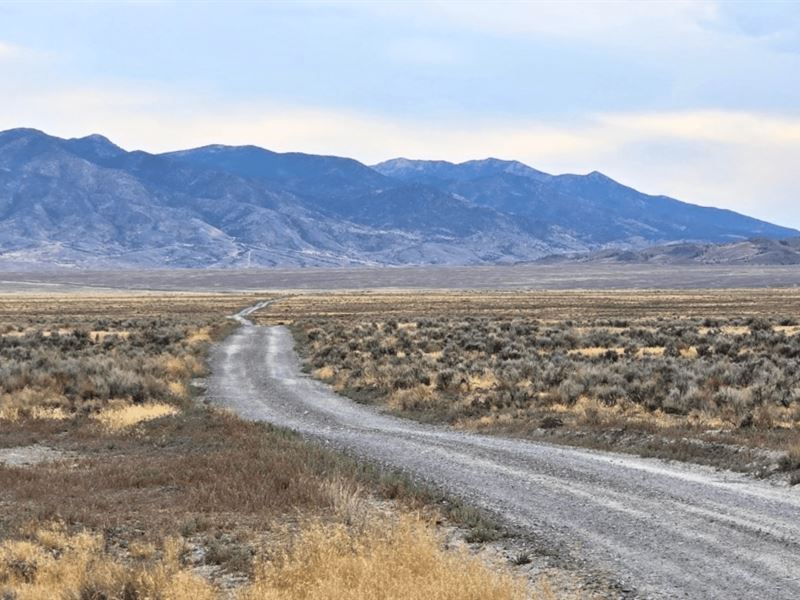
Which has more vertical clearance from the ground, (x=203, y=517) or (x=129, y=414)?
(x=203, y=517)

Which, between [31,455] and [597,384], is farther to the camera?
[597,384]

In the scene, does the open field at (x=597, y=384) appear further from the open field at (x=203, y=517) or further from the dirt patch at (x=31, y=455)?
the dirt patch at (x=31, y=455)

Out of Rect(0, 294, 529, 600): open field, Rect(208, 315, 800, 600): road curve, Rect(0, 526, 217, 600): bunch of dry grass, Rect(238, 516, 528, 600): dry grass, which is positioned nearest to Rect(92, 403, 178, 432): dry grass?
Rect(0, 294, 529, 600): open field

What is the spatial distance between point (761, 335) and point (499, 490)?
3718 cm

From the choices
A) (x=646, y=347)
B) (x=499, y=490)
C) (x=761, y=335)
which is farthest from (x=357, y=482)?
(x=761, y=335)

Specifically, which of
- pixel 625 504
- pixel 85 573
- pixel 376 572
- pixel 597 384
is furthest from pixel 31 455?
pixel 597 384

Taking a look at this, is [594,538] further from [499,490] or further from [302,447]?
[302,447]

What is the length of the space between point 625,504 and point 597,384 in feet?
48.4

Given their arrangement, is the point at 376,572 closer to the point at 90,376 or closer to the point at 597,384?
the point at 597,384

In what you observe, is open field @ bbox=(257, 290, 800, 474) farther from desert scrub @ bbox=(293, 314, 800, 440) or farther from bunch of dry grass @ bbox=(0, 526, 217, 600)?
bunch of dry grass @ bbox=(0, 526, 217, 600)

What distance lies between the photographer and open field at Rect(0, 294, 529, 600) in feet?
29.4

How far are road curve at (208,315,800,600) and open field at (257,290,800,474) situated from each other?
1547mm

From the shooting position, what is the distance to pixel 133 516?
1238 centimetres

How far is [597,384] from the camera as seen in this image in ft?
90.2
